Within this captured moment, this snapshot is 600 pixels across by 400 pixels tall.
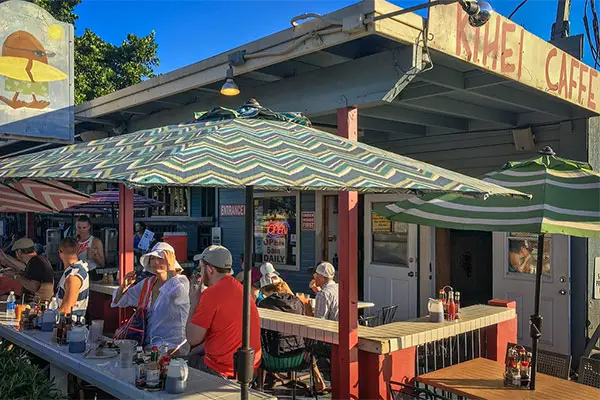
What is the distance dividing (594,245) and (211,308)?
5.42 metres

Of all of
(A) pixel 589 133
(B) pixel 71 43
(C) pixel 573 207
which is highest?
(B) pixel 71 43

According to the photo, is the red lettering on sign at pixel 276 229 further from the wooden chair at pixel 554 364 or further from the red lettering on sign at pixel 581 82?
the wooden chair at pixel 554 364

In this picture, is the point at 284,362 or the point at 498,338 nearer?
the point at 284,362

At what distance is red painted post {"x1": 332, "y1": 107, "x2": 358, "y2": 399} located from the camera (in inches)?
159

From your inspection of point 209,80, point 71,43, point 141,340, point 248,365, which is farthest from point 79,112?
point 248,365

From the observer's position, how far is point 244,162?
2.21 meters

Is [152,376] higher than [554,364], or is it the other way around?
[152,376]

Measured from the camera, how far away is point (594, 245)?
659cm

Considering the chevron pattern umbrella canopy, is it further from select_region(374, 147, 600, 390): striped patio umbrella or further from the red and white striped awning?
the red and white striped awning

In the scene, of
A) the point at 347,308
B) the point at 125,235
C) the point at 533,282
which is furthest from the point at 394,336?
the point at 125,235

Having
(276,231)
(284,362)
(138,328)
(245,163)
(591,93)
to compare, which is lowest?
(284,362)

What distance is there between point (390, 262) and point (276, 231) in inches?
91.1

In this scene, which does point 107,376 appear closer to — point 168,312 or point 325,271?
point 168,312

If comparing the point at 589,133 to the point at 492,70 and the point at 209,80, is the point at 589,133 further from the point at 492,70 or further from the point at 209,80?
the point at 209,80
